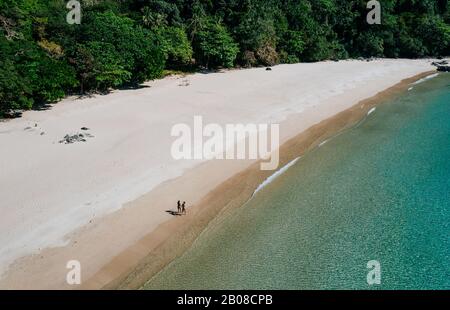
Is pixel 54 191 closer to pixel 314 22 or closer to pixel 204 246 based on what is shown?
pixel 204 246

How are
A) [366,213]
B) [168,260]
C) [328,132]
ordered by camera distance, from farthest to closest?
[328,132], [366,213], [168,260]

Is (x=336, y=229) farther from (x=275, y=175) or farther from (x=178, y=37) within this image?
(x=178, y=37)

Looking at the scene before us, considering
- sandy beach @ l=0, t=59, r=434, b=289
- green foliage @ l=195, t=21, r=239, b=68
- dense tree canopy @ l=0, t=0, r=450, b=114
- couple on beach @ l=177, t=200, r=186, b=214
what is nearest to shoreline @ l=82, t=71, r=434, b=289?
sandy beach @ l=0, t=59, r=434, b=289

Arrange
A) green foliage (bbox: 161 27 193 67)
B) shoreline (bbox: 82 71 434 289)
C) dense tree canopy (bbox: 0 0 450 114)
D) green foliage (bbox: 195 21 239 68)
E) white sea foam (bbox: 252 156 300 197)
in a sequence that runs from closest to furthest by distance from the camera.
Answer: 1. shoreline (bbox: 82 71 434 289)
2. white sea foam (bbox: 252 156 300 197)
3. dense tree canopy (bbox: 0 0 450 114)
4. green foliage (bbox: 161 27 193 67)
5. green foliage (bbox: 195 21 239 68)

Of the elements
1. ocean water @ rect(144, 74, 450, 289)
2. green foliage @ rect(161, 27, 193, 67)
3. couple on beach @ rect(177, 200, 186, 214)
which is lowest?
Result: ocean water @ rect(144, 74, 450, 289)

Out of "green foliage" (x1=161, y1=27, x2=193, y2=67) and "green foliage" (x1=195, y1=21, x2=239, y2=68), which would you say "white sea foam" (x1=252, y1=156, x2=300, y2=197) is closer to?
"green foliage" (x1=161, y1=27, x2=193, y2=67)

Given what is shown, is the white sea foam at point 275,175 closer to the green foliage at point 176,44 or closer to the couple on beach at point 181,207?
the couple on beach at point 181,207

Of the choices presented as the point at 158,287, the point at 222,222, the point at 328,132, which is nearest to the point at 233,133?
the point at 328,132
